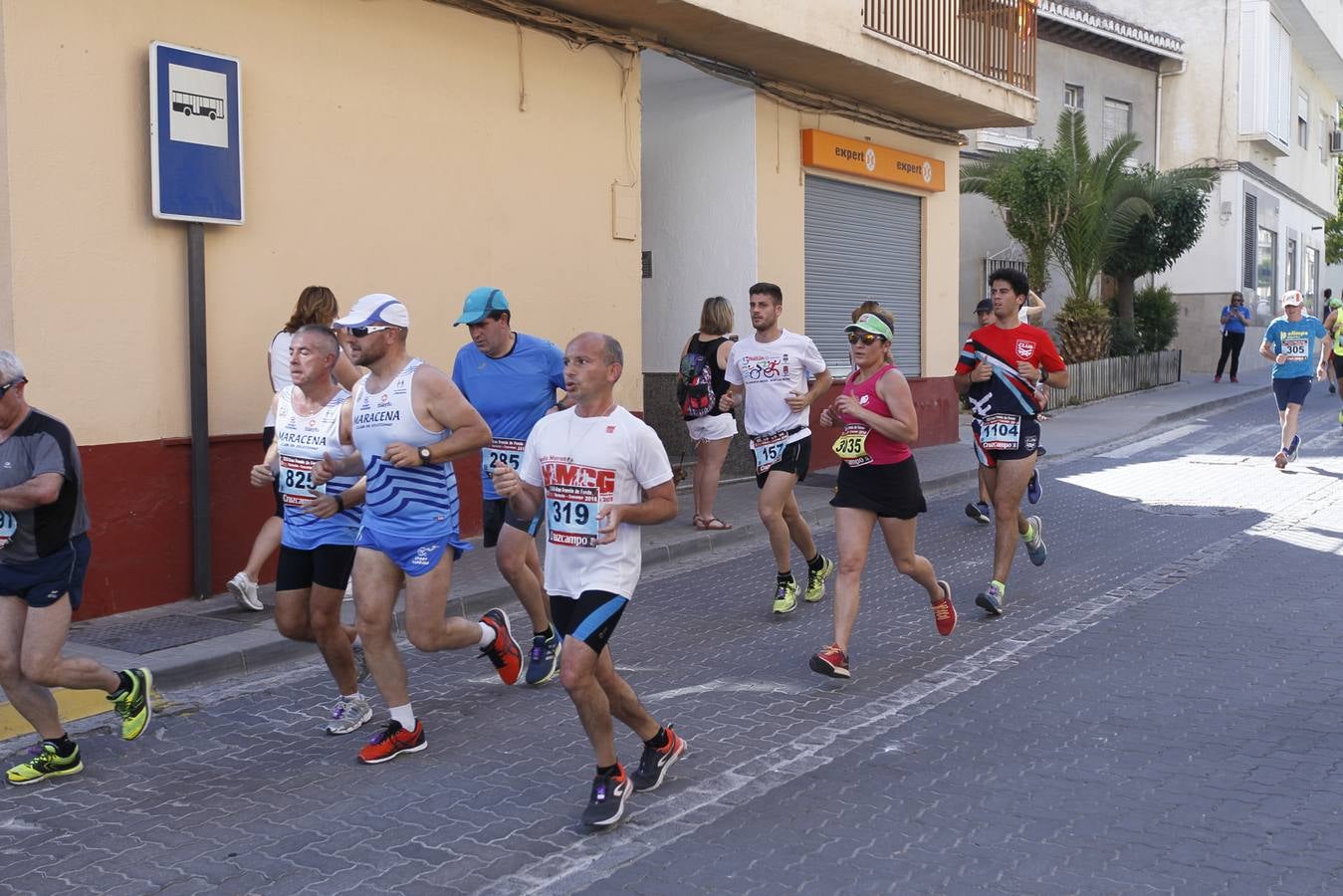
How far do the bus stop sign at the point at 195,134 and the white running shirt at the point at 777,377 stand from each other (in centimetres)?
342

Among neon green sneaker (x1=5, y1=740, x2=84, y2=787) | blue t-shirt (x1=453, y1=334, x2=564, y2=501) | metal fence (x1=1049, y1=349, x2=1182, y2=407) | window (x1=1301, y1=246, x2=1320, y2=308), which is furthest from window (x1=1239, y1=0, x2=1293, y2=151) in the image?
neon green sneaker (x1=5, y1=740, x2=84, y2=787)

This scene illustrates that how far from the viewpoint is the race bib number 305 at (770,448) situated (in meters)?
8.27

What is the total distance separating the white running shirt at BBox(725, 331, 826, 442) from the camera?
8.28m

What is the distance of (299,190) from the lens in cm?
926

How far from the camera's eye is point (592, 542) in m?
4.73

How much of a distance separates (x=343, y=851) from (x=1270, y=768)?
3.44 meters

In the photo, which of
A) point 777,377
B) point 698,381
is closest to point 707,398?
point 698,381

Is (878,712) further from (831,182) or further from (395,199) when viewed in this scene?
(831,182)

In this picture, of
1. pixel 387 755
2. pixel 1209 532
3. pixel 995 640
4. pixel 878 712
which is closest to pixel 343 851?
pixel 387 755

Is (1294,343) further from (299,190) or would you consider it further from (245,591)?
(245,591)

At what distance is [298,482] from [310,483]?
0.24 feet

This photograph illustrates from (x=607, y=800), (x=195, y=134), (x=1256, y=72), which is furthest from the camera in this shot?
(x=1256, y=72)

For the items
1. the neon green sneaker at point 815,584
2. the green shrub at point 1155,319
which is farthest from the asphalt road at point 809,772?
the green shrub at point 1155,319

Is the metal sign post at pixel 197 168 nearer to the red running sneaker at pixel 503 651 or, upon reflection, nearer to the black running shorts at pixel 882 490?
the red running sneaker at pixel 503 651
